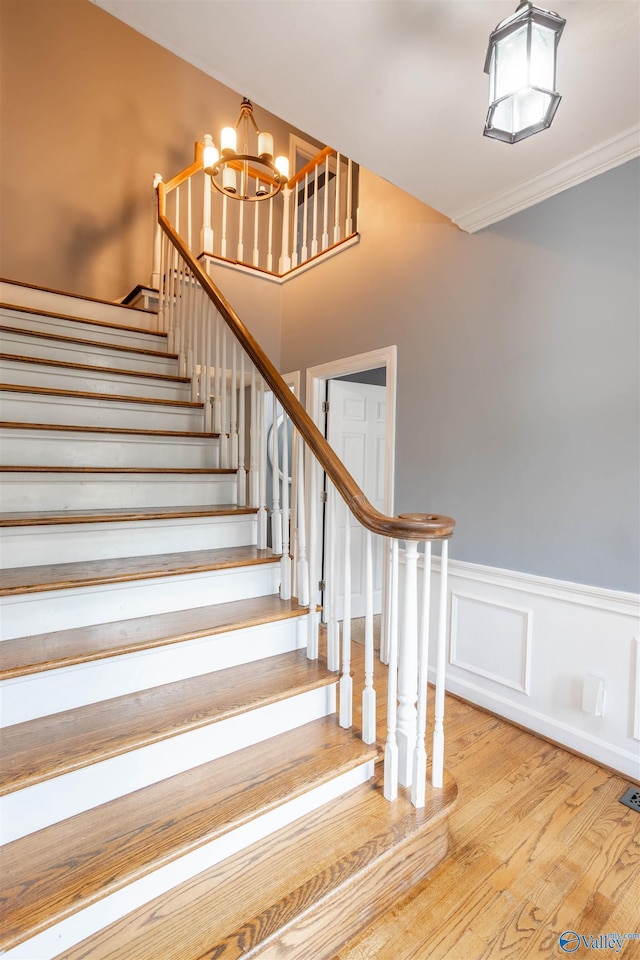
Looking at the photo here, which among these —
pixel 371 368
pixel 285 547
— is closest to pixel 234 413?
pixel 285 547

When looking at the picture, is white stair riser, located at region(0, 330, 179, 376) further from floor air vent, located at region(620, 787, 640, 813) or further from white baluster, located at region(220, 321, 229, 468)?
floor air vent, located at region(620, 787, 640, 813)

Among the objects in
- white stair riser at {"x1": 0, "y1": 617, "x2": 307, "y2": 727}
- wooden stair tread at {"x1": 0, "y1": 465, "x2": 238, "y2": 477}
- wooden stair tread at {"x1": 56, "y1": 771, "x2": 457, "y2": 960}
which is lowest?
wooden stair tread at {"x1": 56, "y1": 771, "x2": 457, "y2": 960}

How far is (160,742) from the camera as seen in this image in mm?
1339

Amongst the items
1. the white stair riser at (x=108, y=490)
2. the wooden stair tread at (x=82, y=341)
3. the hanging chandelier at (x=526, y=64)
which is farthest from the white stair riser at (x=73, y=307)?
the hanging chandelier at (x=526, y=64)

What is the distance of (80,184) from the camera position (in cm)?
438

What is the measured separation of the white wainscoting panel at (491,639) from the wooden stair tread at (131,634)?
3.65ft

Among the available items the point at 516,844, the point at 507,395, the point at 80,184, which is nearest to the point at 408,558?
the point at 516,844

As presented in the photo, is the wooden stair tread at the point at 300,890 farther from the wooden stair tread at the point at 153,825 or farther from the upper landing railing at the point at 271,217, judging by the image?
the upper landing railing at the point at 271,217

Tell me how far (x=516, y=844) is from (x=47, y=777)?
153 cm

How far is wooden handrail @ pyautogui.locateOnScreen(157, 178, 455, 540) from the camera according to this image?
53.2 inches

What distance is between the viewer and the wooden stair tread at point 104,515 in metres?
1.73

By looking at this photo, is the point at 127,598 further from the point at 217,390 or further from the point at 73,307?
the point at 73,307

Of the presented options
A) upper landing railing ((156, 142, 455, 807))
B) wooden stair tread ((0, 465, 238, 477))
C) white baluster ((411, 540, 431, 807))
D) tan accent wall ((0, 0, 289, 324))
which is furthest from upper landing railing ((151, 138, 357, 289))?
white baluster ((411, 540, 431, 807))

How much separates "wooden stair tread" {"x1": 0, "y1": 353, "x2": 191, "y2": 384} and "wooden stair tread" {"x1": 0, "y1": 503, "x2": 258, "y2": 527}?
0.88m
